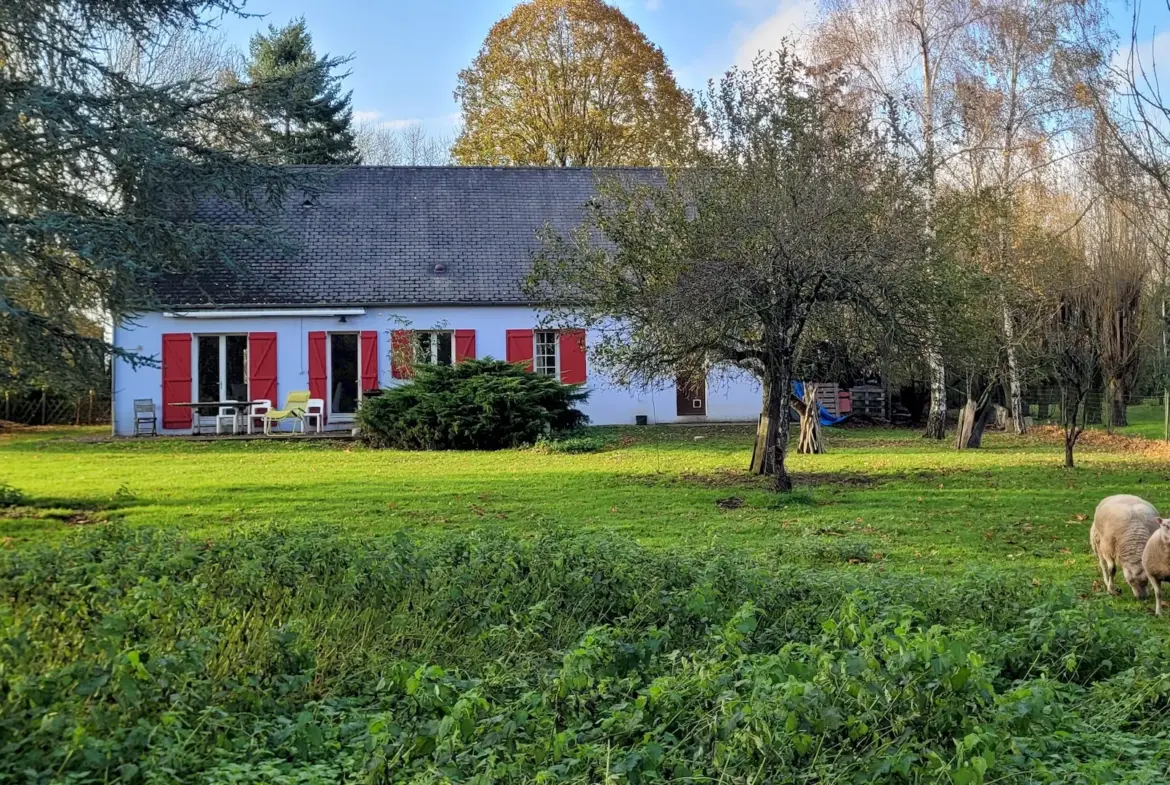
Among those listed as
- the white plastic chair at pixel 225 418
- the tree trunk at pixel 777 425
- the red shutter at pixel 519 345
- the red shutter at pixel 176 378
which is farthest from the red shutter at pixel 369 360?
the tree trunk at pixel 777 425

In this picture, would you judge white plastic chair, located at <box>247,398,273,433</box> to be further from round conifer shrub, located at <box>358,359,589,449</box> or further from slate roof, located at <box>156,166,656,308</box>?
round conifer shrub, located at <box>358,359,589,449</box>

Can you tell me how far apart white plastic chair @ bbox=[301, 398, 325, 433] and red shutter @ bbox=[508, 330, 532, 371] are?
174 inches

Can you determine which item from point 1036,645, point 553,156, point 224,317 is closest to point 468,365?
point 224,317

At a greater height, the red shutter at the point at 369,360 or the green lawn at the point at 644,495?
the red shutter at the point at 369,360

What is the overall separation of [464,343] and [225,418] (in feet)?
18.2

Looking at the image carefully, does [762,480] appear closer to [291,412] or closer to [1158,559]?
[1158,559]

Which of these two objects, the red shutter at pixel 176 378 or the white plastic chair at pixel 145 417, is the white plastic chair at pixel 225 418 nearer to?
the red shutter at pixel 176 378

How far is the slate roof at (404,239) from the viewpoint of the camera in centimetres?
2152

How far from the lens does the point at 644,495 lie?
11188 mm

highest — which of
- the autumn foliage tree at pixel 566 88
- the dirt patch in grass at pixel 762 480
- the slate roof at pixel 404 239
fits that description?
the autumn foliage tree at pixel 566 88

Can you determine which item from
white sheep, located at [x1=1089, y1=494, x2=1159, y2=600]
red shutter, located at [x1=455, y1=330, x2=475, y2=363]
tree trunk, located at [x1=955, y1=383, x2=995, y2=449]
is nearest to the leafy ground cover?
white sheep, located at [x1=1089, y1=494, x2=1159, y2=600]

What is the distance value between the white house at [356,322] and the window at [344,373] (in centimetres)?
3

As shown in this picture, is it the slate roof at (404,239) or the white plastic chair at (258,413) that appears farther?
the slate roof at (404,239)

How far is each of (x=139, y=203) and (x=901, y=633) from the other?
9.21 m
